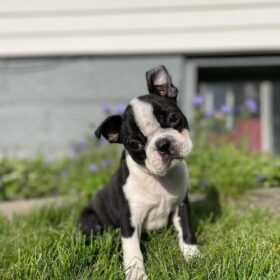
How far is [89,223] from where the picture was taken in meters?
3.64

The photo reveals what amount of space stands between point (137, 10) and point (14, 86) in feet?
7.35

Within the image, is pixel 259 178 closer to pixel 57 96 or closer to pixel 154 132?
pixel 154 132

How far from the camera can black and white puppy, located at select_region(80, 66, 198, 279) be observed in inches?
112

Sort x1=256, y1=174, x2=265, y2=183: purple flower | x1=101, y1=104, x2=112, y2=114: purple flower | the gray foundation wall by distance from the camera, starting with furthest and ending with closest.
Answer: the gray foundation wall
x1=101, y1=104, x2=112, y2=114: purple flower
x1=256, y1=174, x2=265, y2=183: purple flower

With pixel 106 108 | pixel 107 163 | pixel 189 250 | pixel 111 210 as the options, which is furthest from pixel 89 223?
pixel 106 108

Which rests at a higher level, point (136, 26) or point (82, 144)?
point (136, 26)

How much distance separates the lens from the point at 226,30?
6.40 metres

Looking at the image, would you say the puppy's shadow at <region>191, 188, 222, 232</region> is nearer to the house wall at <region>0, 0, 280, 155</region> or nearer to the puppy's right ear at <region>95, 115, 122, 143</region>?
the puppy's right ear at <region>95, 115, 122, 143</region>

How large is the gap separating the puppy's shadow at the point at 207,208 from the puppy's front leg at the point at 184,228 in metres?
0.53

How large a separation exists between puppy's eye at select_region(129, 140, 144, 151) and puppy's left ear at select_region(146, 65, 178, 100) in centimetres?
48

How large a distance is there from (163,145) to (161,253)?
79 cm

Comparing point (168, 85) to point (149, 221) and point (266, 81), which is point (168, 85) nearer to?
point (149, 221)

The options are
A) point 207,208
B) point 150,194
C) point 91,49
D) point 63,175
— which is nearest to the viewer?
point 150,194

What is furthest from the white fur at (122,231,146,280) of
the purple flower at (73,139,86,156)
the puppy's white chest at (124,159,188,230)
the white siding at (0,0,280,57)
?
the white siding at (0,0,280,57)
